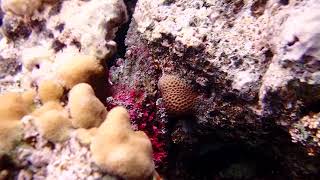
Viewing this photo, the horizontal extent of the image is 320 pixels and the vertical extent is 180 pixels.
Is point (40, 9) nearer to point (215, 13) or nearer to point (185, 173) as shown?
point (215, 13)

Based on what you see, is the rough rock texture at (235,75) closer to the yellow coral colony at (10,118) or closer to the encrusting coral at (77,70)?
the encrusting coral at (77,70)

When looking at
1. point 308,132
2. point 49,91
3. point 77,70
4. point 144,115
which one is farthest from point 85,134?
point 308,132

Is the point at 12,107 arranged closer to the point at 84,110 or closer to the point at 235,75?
the point at 84,110

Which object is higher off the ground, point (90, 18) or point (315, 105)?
point (315, 105)

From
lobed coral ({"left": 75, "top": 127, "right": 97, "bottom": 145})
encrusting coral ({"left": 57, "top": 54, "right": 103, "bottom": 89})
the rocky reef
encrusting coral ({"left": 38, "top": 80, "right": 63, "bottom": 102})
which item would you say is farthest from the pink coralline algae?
lobed coral ({"left": 75, "top": 127, "right": 97, "bottom": 145})

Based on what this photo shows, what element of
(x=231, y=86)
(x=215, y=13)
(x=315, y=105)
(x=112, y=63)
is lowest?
(x=112, y=63)

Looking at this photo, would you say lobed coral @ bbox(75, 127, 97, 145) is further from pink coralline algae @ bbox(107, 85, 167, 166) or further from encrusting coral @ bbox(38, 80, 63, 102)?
pink coralline algae @ bbox(107, 85, 167, 166)

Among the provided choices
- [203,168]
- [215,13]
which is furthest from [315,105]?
[203,168]
